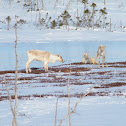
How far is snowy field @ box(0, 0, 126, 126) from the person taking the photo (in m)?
8.02

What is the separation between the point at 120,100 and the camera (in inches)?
405

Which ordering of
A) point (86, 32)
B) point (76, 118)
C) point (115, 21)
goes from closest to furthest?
point (76, 118), point (86, 32), point (115, 21)

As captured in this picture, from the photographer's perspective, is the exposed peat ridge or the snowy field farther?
the exposed peat ridge

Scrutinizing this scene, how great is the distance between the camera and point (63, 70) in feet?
82.4

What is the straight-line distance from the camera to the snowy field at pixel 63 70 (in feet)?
26.3

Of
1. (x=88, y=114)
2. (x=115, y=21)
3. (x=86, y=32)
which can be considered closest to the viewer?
(x=88, y=114)

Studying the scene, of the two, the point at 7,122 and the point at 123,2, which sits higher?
the point at 123,2

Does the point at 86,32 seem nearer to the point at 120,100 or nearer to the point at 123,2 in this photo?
the point at 123,2

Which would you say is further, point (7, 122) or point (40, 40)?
point (40, 40)

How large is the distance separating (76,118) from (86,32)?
78.3 meters

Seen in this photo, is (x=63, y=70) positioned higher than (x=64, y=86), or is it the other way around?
(x=64, y=86)

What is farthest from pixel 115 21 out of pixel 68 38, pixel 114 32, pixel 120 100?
pixel 120 100

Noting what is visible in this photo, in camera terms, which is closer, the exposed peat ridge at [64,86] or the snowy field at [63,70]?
the snowy field at [63,70]

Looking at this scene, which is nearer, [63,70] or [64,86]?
[64,86]
